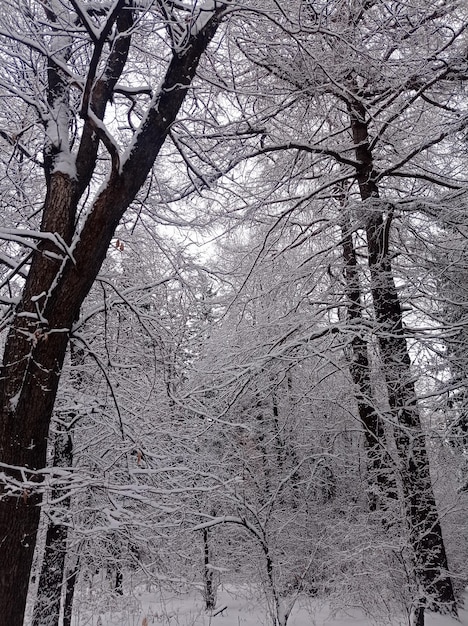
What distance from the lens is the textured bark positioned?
2.75m

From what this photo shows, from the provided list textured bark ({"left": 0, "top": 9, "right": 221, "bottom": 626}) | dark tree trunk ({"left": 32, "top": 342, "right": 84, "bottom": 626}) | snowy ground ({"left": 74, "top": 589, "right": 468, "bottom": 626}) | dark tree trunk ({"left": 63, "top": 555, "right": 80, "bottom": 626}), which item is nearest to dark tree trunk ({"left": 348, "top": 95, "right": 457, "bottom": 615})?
snowy ground ({"left": 74, "top": 589, "right": 468, "bottom": 626})

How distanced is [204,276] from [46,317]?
2.39 metres

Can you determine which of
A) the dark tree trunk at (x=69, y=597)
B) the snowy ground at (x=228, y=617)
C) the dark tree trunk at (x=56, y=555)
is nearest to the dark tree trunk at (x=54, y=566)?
the dark tree trunk at (x=56, y=555)

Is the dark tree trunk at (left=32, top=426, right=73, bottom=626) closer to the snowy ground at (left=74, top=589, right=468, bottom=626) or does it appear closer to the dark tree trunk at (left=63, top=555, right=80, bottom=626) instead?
the dark tree trunk at (left=63, top=555, right=80, bottom=626)

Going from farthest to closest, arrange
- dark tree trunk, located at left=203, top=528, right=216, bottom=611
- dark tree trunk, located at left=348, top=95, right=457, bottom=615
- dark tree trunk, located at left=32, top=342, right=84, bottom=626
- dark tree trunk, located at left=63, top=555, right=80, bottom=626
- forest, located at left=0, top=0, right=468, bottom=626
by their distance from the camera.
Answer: dark tree trunk, located at left=203, top=528, right=216, bottom=611
dark tree trunk, located at left=63, top=555, right=80, bottom=626
dark tree trunk, located at left=32, top=342, right=84, bottom=626
dark tree trunk, located at left=348, top=95, right=457, bottom=615
forest, located at left=0, top=0, right=468, bottom=626

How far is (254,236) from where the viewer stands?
866cm

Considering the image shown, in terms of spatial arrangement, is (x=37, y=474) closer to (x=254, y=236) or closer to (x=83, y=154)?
(x=83, y=154)

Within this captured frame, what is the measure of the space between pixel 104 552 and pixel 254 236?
5602 millimetres

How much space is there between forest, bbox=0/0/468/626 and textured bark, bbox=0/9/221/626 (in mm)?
17

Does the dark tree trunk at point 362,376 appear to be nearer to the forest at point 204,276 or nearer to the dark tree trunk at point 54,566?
the forest at point 204,276

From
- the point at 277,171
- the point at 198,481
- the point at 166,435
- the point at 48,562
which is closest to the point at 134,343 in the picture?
the point at 166,435

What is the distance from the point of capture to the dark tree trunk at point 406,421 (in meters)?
5.45

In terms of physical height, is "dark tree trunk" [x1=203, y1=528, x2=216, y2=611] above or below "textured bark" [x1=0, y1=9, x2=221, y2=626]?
below

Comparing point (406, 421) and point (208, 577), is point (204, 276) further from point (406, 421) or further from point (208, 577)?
point (208, 577)
